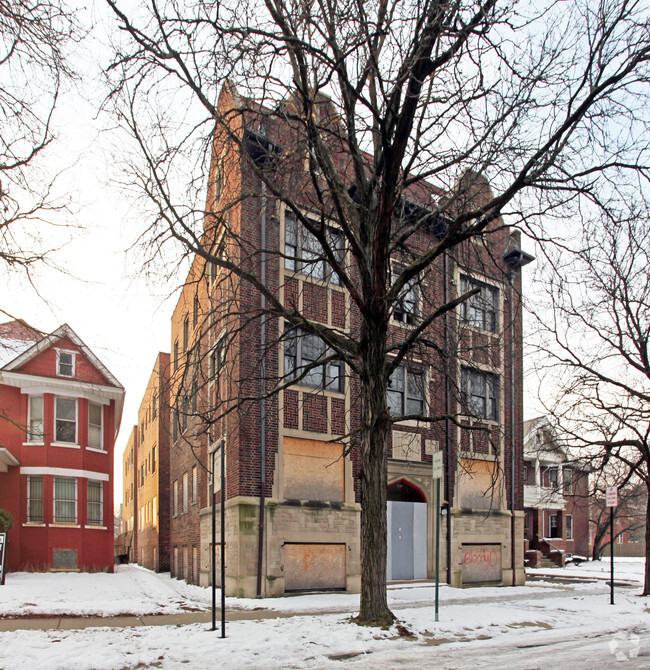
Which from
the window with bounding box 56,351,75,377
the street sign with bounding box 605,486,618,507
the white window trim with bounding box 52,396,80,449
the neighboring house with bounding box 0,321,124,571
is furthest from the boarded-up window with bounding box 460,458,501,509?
the window with bounding box 56,351,75,377

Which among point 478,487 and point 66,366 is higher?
point 66,366

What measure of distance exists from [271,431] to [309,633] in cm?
718

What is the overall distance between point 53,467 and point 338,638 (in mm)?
17751

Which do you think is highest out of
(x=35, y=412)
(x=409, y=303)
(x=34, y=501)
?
(x=409, y=303)

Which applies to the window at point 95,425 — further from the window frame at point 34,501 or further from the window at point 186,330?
the window at point 186,330

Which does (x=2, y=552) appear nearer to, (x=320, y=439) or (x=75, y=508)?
(x=75, y=508)

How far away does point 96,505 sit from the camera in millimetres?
25453

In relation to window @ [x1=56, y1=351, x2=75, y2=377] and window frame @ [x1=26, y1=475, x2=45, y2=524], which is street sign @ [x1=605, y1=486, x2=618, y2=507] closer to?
window frame @ [x1=26, y1=475, x2=45, y2=524]

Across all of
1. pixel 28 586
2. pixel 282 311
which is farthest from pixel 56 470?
pixel 282 311

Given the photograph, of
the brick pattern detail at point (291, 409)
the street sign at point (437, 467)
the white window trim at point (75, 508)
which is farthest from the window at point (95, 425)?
the street sign at point (437, 467)

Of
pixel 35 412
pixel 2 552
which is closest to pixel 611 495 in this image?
pixel 2 552

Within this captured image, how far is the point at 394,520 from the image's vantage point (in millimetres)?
19344

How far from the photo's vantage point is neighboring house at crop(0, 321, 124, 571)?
23.1m

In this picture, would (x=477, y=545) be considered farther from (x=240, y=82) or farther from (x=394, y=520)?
(x=240, y=82)
